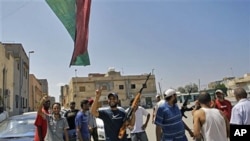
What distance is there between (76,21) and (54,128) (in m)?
2.43

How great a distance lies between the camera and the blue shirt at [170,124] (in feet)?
16.4

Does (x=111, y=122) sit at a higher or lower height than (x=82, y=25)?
lower

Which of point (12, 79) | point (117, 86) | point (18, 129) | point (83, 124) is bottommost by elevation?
point (18, 129)

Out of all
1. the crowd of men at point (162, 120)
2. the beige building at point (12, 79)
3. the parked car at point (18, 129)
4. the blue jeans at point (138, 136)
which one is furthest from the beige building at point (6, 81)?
the crowd of men at point (162, 120)

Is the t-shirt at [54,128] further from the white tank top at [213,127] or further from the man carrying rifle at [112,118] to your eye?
the white tank top at [213,127]

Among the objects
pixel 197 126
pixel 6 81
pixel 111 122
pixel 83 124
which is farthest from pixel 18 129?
pixel 6 81

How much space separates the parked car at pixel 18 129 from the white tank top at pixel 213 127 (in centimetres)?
441

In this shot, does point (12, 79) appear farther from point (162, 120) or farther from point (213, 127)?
point (213, 127)

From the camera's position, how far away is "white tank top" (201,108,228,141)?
14.5ft

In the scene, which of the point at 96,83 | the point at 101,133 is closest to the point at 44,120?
the point at 101,133

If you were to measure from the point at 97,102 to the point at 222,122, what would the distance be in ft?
6.47

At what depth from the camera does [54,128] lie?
5.89 meters

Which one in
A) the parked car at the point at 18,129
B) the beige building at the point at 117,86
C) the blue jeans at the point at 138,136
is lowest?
the blue jeans at the point at 138,136

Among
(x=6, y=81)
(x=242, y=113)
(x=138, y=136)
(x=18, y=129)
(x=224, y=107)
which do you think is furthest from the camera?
(x=6, y=81)
